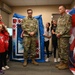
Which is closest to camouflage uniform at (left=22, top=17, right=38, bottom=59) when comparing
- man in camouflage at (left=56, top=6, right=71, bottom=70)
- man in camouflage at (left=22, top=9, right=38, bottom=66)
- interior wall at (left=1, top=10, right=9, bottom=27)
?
man in camouflage at (left=22, top=9, right=38, bottom=66)

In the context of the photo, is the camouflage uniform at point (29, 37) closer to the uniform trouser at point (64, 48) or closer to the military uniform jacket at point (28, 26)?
the military uniform jacket at point (28, 26)

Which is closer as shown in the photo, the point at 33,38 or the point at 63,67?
the point at 63,67

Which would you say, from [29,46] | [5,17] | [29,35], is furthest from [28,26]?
[5,17]

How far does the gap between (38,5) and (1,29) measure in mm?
4287

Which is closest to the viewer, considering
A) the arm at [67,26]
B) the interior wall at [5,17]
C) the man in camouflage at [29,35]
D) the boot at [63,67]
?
the arm at [67,26]

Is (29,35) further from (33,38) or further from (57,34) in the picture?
(57,34)

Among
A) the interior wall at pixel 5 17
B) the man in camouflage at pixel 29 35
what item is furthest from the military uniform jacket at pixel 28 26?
the interior wall at pixel 5 17

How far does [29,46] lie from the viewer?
3.73 metres

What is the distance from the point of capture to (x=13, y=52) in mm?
4246

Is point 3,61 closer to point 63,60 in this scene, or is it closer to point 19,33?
point 19,33

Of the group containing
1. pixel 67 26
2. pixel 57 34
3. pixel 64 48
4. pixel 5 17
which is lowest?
pixel 64 48

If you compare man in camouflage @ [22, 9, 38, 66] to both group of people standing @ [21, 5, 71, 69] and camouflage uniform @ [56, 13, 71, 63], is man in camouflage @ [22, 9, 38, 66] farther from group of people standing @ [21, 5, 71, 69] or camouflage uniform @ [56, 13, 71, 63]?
camouflage uniform @ [56, 13, 71, 63]

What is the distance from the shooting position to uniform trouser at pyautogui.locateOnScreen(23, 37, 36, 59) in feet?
12.1

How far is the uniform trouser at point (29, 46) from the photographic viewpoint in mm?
3686
